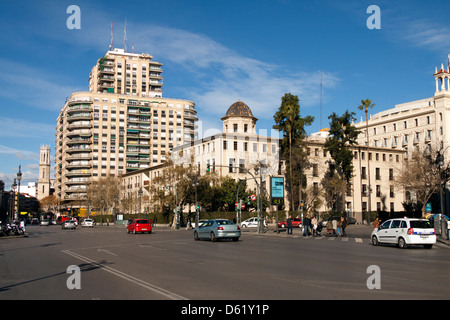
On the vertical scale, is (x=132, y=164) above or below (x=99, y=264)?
above

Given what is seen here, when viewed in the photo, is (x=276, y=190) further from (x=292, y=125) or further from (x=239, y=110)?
(x=239, y=110)

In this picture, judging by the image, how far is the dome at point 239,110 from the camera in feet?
264

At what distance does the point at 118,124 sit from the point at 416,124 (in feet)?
250

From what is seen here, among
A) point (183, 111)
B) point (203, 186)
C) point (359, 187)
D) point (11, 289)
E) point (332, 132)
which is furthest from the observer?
point (183, 111)

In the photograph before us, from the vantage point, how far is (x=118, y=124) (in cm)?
12450

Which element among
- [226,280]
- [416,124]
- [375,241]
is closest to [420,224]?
[375,241]

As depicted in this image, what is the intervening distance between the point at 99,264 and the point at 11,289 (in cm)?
529

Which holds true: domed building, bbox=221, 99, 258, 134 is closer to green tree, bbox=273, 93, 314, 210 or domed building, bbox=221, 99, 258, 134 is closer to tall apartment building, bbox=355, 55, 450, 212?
green tree, bbox=273, 93, 314, 210

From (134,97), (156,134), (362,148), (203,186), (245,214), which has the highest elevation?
(134,97)

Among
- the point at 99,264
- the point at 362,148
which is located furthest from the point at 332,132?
the point at 99,264

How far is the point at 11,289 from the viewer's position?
409 inches

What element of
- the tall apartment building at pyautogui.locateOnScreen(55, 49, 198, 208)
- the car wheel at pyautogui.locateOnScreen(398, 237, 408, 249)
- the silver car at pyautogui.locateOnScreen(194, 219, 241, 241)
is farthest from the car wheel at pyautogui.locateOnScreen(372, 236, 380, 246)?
the tall apartment building at pyautogui.locateOnScreen(55, 49, 198, 208)

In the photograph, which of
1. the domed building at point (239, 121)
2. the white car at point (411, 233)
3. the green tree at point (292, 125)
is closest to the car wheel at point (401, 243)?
the white car at point (411, 233)

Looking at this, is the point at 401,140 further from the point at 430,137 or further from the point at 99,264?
the point at 99,264
